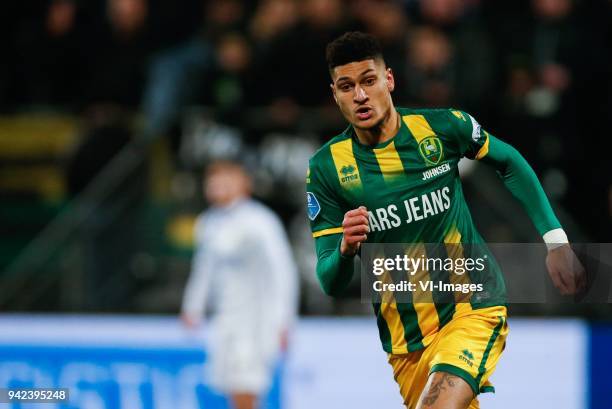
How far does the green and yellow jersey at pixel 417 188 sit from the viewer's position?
404cm

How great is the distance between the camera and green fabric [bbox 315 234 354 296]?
3857 mm

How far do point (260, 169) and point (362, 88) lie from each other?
461 cm

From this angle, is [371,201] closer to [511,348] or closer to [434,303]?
[434,303]

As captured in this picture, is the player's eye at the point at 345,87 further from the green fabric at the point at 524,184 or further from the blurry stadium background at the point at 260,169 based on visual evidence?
the blurry stadium background at the point at 260,169

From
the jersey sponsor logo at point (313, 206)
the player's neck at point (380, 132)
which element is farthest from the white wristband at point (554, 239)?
the jersey sponsor logo at point (313, 206)

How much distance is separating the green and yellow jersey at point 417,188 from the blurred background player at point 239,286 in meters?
3.70

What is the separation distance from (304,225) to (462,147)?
4423mm

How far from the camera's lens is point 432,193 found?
4.06m

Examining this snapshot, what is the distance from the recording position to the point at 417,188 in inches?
160

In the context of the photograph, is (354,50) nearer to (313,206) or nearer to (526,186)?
(313,206)

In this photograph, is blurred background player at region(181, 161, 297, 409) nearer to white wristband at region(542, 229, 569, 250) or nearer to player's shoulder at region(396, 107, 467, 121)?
player's shoulder at region(396, 107, 467, 121)

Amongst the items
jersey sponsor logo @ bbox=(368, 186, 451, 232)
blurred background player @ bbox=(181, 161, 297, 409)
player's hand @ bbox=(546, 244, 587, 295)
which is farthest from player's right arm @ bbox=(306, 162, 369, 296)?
blurred background player @ bbox=(181, 161, 297, 409)

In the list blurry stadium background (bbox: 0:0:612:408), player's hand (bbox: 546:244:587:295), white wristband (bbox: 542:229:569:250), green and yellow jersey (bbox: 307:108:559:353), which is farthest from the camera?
blurry stadium background (bbox: 0:0:612:408)

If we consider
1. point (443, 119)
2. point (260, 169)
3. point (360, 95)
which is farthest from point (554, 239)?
point (260, 169)
